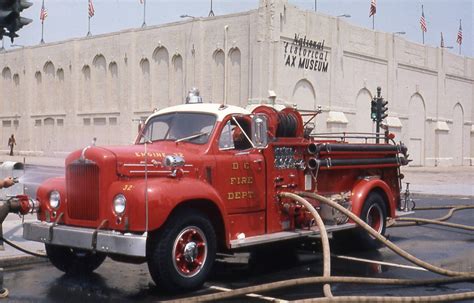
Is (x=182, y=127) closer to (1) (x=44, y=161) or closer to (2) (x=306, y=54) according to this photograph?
(1) (x=44, y=161)

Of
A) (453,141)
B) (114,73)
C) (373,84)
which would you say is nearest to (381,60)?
(373,84)

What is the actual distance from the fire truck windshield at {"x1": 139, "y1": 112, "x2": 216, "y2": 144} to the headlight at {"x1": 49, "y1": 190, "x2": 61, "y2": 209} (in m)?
1.68

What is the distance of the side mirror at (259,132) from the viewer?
8.98m

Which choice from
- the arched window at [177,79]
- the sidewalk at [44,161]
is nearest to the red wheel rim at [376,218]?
the sidewalk at [44,161]

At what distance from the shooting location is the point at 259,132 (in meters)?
8.98

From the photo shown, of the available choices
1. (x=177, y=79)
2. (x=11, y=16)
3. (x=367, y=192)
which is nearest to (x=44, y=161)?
(x=11, y=16)

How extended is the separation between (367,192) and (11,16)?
628cm

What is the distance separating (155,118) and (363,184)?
12.4ft

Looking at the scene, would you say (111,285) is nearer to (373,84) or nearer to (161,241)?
(161,241)

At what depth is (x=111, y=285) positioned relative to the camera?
860cm

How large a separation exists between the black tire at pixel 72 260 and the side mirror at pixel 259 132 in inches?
104

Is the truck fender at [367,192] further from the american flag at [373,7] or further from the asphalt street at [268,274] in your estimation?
the american flag at [373,7]

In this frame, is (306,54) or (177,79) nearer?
(306,54)

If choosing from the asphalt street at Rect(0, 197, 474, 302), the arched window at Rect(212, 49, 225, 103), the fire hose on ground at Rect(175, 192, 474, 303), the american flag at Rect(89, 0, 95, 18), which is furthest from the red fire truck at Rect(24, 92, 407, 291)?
the american flag at Rect(89, 0, 95, 18)
